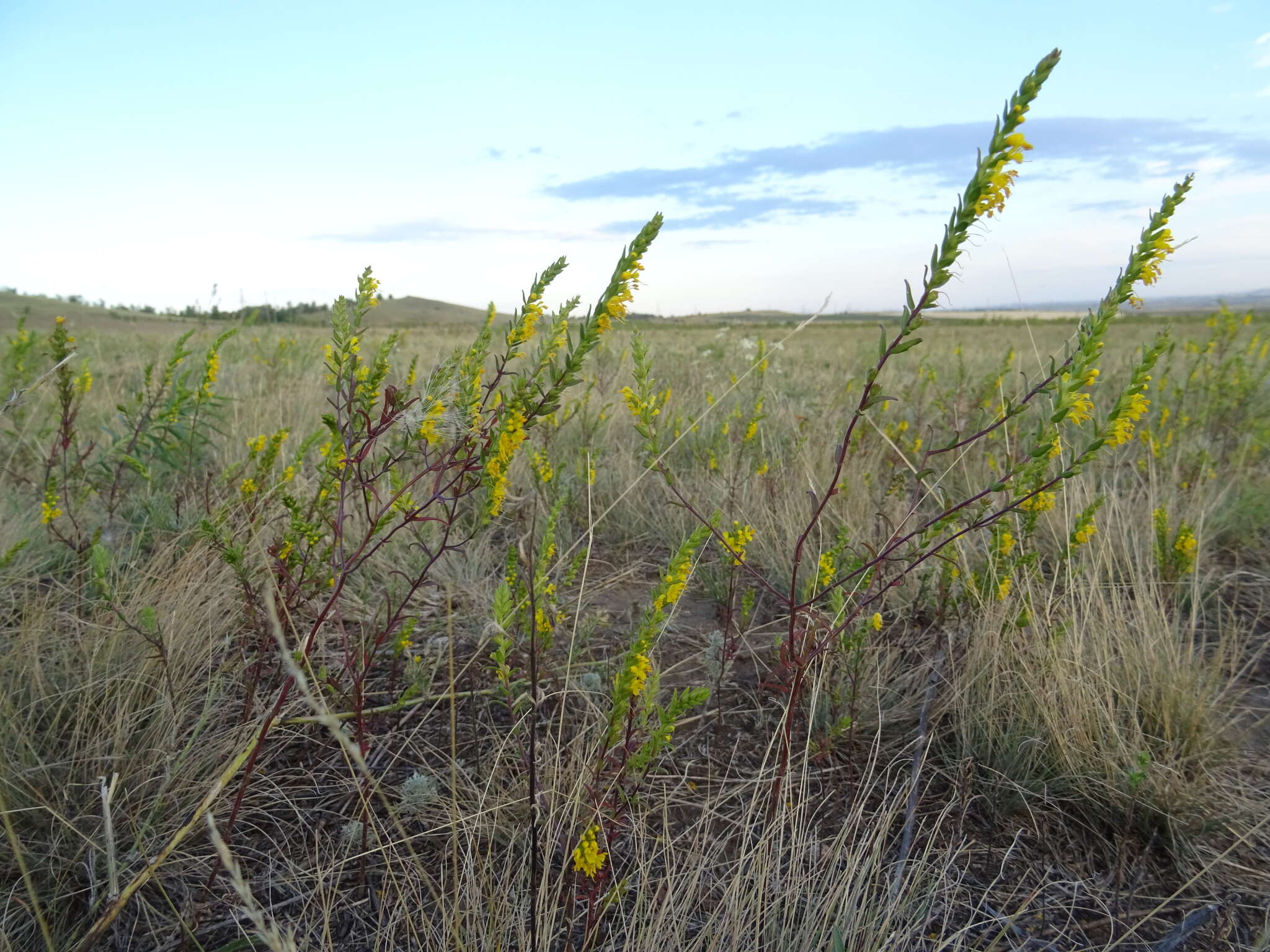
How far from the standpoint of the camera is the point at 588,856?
1.35 meters

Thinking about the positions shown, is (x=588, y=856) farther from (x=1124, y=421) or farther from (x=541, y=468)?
(x=541, y=468)

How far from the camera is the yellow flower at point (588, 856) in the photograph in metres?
1.35

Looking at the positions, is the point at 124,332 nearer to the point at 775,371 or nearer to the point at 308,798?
the point at 775,371

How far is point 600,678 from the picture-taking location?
88.5 inches

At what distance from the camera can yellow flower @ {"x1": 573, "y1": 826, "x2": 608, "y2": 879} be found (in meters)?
1.35

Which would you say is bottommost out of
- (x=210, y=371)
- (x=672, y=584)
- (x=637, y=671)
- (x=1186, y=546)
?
(x=1186, y=546)

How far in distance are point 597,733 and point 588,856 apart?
0.55 m

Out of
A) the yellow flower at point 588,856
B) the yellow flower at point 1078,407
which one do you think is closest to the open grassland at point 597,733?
the yellow flower at point 588,856

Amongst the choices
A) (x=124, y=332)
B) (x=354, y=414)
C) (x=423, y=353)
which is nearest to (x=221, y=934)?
(x=354, y=414)

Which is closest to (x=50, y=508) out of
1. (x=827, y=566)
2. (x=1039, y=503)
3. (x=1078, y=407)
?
(x=827, y=566)

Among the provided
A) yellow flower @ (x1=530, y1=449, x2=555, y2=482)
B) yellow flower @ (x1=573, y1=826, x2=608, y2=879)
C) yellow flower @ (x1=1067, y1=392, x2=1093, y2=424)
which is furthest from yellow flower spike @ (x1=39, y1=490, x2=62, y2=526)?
yellow flower @ (x1=1067, y1=392, x2=1093, y2=424)

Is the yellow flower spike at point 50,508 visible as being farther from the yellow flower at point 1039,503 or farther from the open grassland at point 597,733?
→ the yellow flower at point 1039,503

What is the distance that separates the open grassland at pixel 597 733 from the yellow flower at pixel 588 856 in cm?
1

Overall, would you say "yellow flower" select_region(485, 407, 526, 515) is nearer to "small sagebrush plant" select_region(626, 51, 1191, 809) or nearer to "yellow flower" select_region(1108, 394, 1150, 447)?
"small sagebrush plant" select_region(626, 51, 1191, 809)
